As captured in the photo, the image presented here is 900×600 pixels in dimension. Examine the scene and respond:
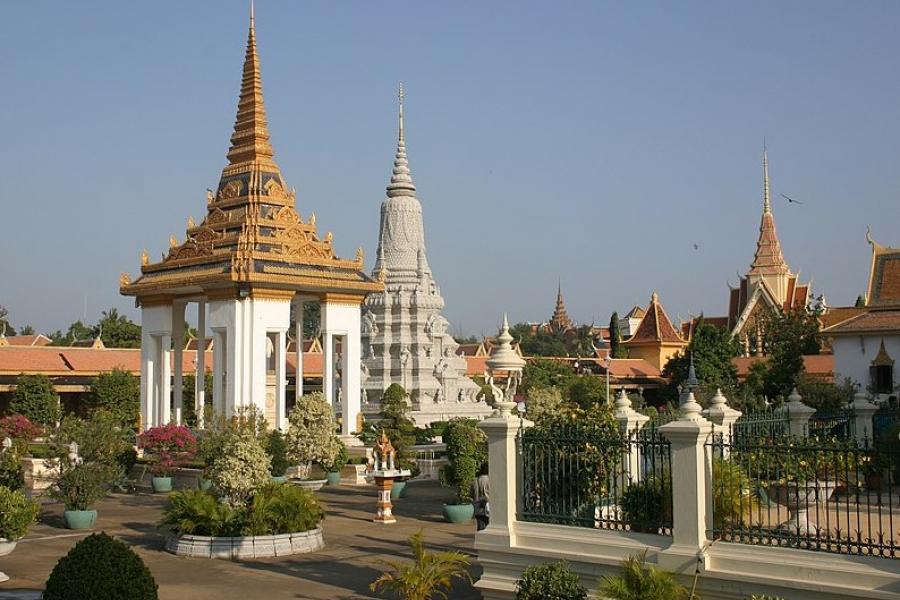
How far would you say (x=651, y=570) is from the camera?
1019 cm

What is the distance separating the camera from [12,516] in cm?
1546

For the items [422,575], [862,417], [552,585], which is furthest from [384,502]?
[552,585]

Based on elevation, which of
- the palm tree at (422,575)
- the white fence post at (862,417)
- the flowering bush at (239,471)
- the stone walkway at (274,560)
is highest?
the white fence post at (862,417)

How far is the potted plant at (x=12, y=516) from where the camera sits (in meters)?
15.4

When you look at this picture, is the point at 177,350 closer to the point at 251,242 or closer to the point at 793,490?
the point at 251,242

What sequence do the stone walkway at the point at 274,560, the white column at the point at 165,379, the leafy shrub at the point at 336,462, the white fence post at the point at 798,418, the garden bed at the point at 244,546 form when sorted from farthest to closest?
the white column at the point at 165,379, the leafy shrub at the point at 336,462, the white fence post at the point at 798,418, the garden bed at the point at 244,546, the stone walkway at the point at 274,560

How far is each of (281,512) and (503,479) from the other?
5.26 m

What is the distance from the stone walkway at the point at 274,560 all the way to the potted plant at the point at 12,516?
37cm

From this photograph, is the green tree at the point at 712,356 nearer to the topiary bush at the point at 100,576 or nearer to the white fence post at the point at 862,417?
the white fence post at the point at 862,417

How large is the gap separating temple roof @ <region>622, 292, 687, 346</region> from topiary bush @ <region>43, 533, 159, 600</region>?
2284 inches

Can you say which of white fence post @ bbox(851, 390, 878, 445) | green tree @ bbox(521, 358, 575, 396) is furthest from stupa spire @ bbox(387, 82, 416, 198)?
white fence post @ bbox(851, 390, 878, 445)

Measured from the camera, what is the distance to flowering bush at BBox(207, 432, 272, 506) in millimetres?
16938

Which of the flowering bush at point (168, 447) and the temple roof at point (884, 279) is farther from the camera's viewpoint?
the temple roof at point (884, 279)

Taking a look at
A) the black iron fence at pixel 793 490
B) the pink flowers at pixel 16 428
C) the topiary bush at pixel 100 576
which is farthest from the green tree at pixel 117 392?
the black iron fence at pixel 793 490
